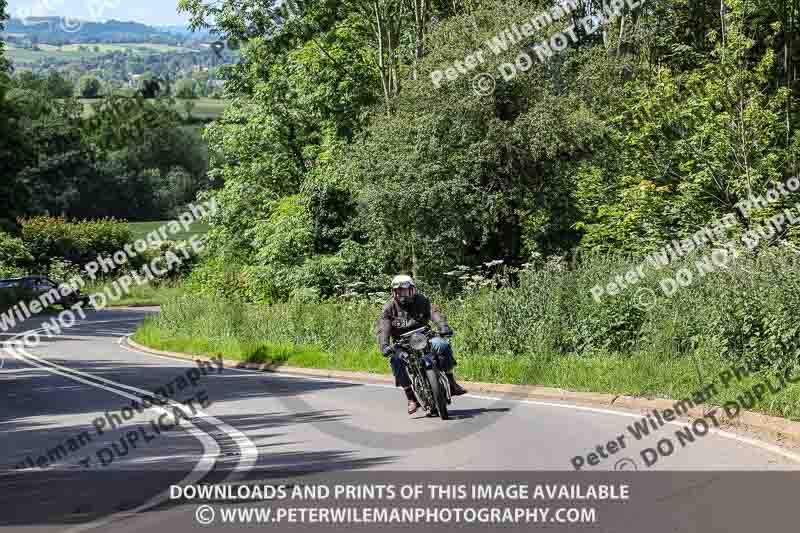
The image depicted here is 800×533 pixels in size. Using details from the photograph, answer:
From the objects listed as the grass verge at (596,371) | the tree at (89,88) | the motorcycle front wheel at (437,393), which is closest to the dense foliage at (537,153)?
the grass verge at (596,371)

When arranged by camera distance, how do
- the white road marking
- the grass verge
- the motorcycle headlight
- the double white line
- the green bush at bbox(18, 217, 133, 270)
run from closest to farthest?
1. the double white line
2. the white road marking
3. the grass verge
4. the motorcycle headlight
5. the green bush at bbox(18, 217, 133, 270)

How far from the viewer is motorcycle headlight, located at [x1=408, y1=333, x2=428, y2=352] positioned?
14.9 meters

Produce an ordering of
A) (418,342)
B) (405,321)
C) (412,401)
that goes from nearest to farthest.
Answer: (418,342) → (405,321) → (412,401)

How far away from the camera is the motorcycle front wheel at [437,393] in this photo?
14.9 meters

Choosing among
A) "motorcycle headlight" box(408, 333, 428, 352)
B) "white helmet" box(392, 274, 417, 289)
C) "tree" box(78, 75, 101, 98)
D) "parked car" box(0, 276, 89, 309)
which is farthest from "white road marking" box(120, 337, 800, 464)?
A: "tree" box(78, 75, 101, 98)

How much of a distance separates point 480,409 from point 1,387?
12525mm

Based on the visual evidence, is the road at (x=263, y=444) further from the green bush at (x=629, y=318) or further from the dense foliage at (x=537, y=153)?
the dense foliage at (x=537, y=153)

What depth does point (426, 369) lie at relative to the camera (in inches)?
589

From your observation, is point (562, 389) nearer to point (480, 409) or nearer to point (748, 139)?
point (480, 409)

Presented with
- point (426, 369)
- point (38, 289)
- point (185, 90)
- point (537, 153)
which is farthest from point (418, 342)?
point (185, 90)

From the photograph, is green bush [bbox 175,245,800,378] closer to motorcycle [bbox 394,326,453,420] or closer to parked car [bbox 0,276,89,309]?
motorcycle [bbox 394,326,453,420]

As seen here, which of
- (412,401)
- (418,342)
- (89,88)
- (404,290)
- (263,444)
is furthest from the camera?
(89,88)

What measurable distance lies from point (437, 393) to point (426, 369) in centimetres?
32

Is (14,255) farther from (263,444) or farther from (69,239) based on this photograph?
(263,444)
